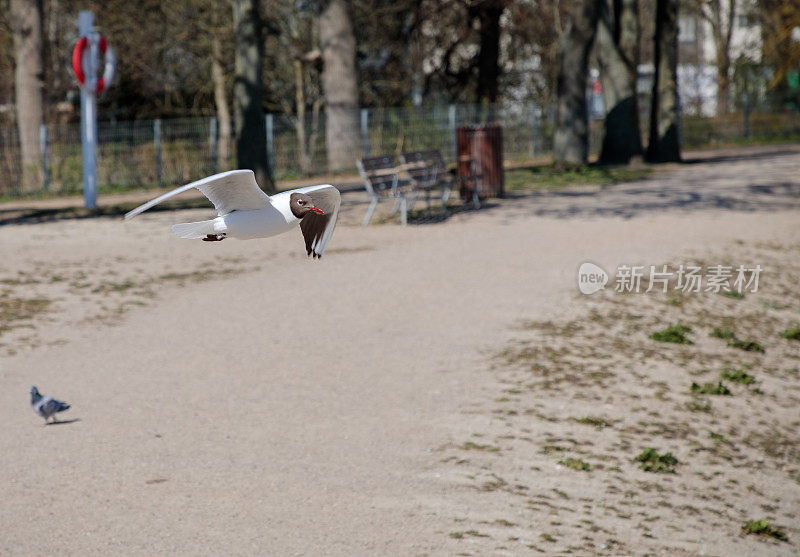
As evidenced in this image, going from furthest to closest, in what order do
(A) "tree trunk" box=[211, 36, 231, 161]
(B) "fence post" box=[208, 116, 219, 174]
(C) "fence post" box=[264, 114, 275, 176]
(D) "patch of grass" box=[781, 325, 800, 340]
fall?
(A) "tree trunk" box=[211, 36, 231, 161]
(C) "fence post" box=[264, 114, 275, 176]
(B) "fence post" box=[208, 116, 219, 174]
(D) "patch of grass" box=[781, 325, 800, 340]

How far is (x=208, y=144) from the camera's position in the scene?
87.7 ft

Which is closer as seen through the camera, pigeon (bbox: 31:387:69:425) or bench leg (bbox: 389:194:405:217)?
pigeon (bbox: 31:387:69:425)

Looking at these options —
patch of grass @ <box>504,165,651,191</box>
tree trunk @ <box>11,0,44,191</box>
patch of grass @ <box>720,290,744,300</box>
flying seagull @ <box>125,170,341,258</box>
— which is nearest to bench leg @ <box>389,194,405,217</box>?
patch of grass @ <box>504,165,651,191</box>

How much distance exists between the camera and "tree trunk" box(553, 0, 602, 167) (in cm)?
2708

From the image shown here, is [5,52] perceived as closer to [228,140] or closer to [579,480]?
[228,140]

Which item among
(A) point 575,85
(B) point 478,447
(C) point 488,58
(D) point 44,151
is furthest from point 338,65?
(B) point 478,447

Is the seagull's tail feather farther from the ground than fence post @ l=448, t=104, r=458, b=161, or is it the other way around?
fence post @ l=448, t=104, r=458, b=161

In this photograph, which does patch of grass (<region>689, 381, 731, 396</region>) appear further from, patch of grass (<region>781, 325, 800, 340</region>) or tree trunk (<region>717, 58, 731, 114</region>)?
tree trunk (<region>717, 58, 731, 114</region>)

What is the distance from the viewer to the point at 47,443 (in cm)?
760

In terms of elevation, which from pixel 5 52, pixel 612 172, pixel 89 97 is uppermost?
pixel 5 52

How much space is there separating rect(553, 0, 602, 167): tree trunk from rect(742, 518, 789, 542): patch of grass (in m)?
20.5

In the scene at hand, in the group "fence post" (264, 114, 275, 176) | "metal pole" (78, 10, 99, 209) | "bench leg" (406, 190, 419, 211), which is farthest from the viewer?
"fence post" (264, 114, 275, 176)

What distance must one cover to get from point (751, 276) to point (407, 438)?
28.8 feet

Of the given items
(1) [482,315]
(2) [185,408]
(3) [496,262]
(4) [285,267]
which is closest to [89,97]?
(4) [285,267]
